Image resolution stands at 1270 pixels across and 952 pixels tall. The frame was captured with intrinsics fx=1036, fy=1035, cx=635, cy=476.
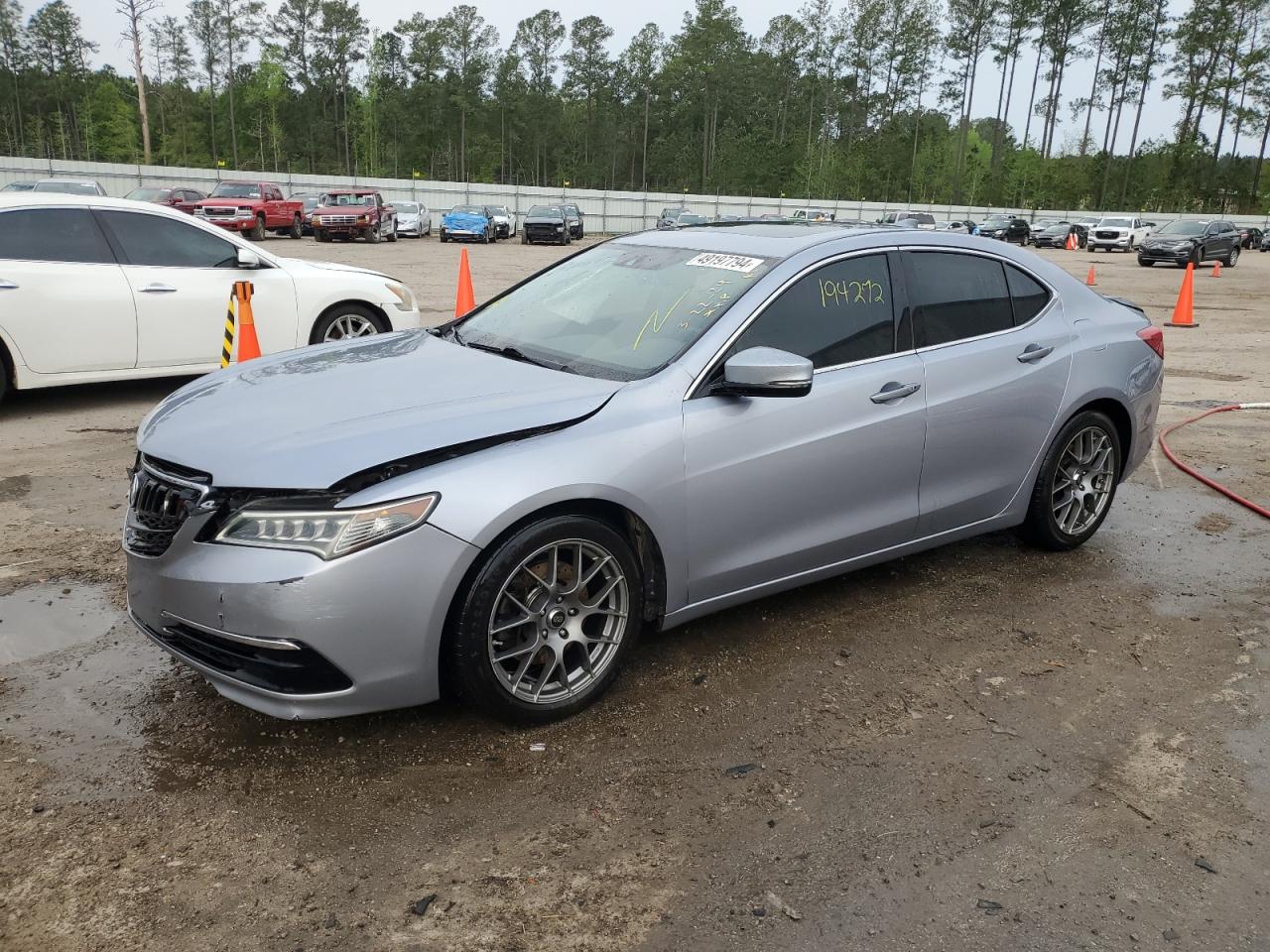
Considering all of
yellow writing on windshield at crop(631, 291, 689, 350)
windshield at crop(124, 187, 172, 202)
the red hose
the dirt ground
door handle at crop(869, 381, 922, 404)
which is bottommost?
the dirt ground

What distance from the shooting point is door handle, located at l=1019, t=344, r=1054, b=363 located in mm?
4816

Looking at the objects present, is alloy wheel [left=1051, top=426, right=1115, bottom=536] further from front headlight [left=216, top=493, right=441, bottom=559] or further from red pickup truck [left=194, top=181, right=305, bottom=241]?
red pickup truck [left=194, top=181, right=305, bottom=241]

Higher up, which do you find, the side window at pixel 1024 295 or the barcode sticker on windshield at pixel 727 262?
the barcode sticker on windshield at pixel 727 262

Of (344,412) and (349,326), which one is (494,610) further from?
(349,326)

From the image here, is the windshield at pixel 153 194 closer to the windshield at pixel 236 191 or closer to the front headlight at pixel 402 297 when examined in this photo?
the windshield at pixel 236 191

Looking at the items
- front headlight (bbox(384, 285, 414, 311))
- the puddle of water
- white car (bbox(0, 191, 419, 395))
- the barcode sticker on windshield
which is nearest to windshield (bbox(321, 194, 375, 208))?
front headlight (bbox(384, 285, 414, 311))

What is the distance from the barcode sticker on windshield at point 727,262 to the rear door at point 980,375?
2.57ft

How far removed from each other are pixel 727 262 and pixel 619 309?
49 centimetres

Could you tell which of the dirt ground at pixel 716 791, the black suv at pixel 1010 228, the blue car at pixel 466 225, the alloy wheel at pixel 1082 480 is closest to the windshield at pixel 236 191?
the blue car at pixel 466 225

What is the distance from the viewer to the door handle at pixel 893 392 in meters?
4.20

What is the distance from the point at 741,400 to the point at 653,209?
56.8 metres

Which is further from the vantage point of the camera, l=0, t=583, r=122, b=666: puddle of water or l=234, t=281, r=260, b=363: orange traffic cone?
l=234, t=281, r=260, b=363: orange traffic cone

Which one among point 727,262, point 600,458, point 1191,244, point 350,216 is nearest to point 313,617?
point 600,458

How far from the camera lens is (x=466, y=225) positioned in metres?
38.5
